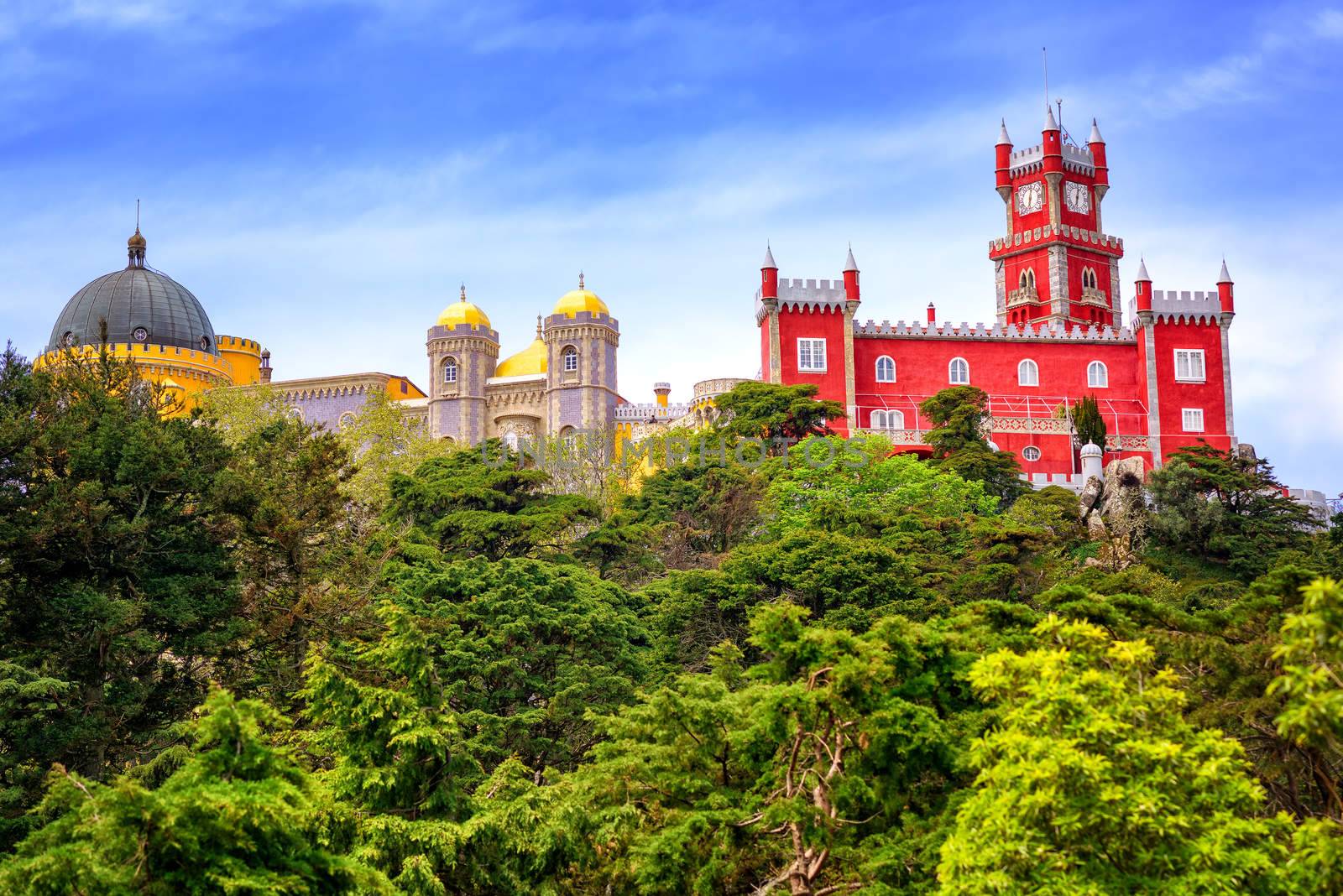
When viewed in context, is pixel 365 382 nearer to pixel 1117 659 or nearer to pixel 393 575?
pixel 393 575

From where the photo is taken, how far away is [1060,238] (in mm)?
59969

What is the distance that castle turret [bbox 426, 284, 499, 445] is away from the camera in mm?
60688

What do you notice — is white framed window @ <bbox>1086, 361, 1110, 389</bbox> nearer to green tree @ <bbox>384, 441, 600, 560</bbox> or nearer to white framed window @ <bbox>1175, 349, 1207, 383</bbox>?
white framed window @ <bbox>1175, 349, 1207, 383</bbox>

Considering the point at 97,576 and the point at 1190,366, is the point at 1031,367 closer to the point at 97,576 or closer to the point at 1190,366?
the point at 1190,366

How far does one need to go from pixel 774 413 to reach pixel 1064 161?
2334 centimetres

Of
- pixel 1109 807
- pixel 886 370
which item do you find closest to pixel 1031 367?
pixel 886 370

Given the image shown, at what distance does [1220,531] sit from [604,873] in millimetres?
24918

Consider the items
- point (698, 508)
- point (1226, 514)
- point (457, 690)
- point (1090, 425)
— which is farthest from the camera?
point (1090, 425)

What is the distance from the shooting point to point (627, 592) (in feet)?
101

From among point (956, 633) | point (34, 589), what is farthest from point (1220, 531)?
point (34, 589)

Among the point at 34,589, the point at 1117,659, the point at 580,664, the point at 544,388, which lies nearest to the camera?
the point at 1117,659

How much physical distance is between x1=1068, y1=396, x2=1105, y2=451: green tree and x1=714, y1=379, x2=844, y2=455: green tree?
28.4 feet

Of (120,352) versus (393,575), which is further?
(120,352)

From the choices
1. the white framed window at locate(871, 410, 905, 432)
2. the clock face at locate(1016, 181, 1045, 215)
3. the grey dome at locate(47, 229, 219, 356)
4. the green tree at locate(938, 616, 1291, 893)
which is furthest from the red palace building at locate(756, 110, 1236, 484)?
the green tree at locate(938, 616, 1291, 893)
